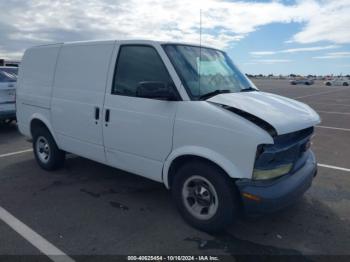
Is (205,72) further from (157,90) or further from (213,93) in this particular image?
(157,90)

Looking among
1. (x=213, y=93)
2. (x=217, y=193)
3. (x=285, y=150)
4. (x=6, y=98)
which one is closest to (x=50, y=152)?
(x=213, y=93)

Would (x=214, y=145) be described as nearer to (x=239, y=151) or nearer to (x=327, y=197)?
(x=239, y=151)

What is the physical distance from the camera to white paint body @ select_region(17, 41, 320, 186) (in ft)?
11.3

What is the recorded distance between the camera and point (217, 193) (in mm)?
3582

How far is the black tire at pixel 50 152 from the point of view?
5.79 metres

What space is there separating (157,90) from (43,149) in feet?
10.8

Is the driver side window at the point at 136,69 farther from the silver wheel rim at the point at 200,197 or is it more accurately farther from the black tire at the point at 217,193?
the silver wheel rim at the point at 200,197

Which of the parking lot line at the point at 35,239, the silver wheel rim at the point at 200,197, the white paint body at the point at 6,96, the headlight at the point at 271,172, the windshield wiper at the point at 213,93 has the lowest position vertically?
the parking lot line at the point at 35,239

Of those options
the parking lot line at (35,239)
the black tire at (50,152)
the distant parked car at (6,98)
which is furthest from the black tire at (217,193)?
the distant parked car at (6,98)

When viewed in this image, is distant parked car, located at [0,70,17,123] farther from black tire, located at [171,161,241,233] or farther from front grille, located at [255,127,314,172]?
front grille, located at [255,127,314,172]

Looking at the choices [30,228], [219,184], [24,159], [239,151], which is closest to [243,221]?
[219,184]

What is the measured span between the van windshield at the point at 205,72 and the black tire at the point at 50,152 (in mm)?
2896

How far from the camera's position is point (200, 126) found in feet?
11.9

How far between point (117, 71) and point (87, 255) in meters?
2.34
